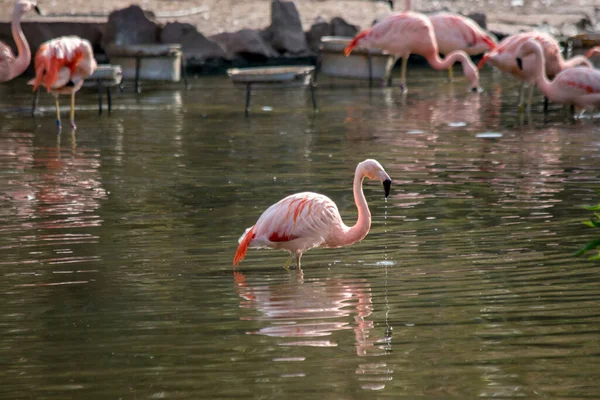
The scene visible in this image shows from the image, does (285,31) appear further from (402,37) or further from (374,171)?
(374,171)

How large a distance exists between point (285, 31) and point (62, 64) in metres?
7.13

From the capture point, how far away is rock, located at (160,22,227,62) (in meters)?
18.1

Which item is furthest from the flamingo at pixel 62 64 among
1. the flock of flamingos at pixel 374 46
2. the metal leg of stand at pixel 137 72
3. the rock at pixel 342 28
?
the rock at pixel 342 28

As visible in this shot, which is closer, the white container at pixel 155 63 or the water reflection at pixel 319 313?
the water reflection at pixel 319 313

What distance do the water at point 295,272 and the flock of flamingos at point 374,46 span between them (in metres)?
0.23

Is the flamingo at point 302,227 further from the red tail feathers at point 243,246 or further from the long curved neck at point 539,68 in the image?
the long curved neck at point 539,68

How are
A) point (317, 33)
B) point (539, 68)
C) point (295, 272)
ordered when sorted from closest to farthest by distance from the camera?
point (295, 272)
point (539, 68)
point (317, 33)

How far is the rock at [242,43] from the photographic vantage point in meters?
18.1

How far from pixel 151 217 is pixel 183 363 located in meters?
3.16

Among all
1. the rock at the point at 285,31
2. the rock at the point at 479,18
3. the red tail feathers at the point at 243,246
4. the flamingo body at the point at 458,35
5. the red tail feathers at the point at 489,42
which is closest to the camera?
the red tail feathers at the point at 243,246

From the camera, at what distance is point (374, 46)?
51.9 ft

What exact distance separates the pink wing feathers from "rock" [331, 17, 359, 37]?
13.2 metres

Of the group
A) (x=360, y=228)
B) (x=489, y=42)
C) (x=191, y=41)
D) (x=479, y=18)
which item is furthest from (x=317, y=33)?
(x=360, y=228)

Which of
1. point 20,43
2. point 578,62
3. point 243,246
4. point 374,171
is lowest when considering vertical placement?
point 243,246
